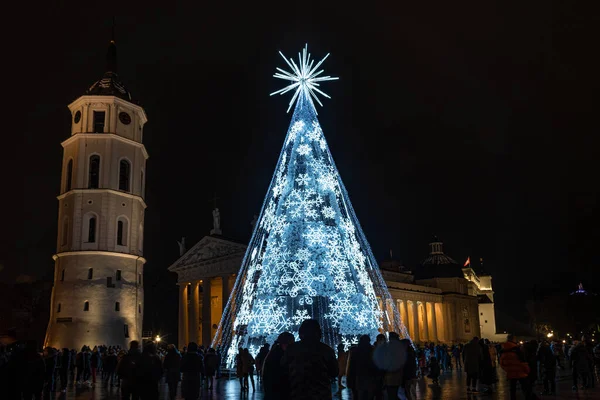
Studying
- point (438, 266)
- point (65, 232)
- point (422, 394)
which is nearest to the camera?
point (422, 394)

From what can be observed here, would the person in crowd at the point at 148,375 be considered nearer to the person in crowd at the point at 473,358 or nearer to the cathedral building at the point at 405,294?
the person in crowd at the point at 473,358

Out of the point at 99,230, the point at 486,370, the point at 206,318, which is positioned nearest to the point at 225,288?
the point at 206,318

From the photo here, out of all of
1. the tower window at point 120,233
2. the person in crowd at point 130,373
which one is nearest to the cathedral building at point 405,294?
the tower window at point 120,233

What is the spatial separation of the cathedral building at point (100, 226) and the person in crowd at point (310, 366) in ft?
109

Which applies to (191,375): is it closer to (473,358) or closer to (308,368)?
(308,368)

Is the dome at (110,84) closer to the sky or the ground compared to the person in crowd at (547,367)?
closer to the sky

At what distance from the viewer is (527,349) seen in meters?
15.5

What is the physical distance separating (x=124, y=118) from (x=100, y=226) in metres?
8.15

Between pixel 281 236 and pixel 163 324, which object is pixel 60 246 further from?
pixel 163 324

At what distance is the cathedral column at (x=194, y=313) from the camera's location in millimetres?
62188

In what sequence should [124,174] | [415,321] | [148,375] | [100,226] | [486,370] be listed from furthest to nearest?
[415,321]
[124,174]
[100,226]
[486,370]
[148,375]

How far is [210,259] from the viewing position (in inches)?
2472

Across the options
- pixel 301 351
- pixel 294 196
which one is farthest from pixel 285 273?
pixel 301 351

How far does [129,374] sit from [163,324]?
68255 millimetres
